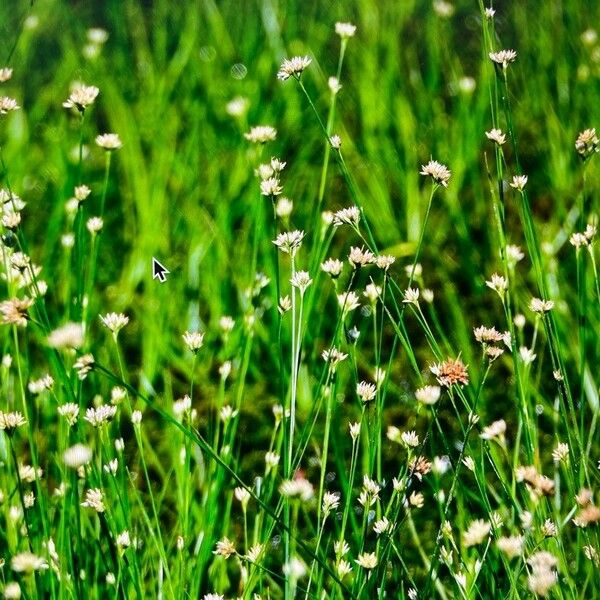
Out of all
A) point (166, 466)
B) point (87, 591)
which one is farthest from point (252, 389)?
point (87, 591)

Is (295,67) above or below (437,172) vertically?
above

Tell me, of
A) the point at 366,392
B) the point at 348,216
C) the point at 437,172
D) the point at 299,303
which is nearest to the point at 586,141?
the point at 437,172

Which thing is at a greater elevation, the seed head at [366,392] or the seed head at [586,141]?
the seed head at [586,141]

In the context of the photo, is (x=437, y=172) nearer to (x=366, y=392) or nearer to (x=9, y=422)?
(x=366, y=392)

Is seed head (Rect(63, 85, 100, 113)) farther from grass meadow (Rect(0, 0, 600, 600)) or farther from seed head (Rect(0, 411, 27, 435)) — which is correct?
seed head (Rect(0, 411, 27, 435))

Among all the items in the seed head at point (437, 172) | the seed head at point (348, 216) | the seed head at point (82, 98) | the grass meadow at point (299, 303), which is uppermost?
the seed head at point (82, 98)

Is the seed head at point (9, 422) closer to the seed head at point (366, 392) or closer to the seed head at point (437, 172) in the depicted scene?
the seed head at point (366, 392)

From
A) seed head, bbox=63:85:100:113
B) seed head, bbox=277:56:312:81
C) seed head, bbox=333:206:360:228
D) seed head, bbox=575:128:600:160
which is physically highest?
seed head, bbox=277:56:312:81

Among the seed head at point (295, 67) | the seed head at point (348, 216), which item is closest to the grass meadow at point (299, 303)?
the seed head at point (348, 216)

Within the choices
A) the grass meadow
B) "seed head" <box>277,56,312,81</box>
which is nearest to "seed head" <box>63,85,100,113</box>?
the grass meadow
